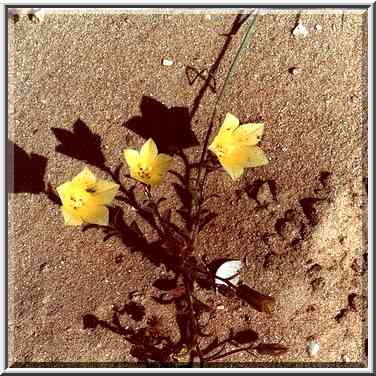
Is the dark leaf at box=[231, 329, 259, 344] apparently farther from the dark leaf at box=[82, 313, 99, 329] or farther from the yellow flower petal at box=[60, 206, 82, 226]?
the yellow flower petal at box=[60, 206, 82, 226]

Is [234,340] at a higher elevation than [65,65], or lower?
lower

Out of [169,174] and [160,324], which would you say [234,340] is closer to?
[160,324]

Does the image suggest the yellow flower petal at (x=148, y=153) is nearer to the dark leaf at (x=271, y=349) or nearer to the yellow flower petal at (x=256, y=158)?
the yellow flower petal at (x=256, y=158)

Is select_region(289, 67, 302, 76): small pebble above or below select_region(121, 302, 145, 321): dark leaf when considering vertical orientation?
above

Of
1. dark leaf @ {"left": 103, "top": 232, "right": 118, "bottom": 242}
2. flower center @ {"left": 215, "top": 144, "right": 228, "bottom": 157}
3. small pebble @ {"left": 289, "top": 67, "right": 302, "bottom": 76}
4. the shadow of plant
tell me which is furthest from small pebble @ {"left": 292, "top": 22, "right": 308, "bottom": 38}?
dark leaf @ {"left": 103, "top": 232, "right": 118, "bottom": 242}

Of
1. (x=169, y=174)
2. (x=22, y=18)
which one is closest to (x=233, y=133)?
(x=169, y=174)

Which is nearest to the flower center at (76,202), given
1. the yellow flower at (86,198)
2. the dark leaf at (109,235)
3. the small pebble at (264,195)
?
the yellow flower at (86,198)

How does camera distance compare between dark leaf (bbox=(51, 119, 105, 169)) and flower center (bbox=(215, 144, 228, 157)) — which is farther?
dark leaf (bbox=(51, 119, 105, 169))
